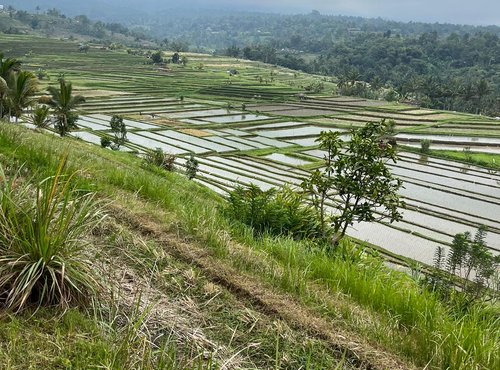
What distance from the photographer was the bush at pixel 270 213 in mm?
6000

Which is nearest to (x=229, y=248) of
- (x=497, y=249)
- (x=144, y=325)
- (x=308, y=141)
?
(x=144, y=325)

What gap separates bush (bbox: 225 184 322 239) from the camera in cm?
600

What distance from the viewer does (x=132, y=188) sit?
17.8 ft

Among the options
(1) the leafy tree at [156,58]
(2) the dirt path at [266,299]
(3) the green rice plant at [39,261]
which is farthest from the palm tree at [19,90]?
(1) the leafy tree at [156,58]

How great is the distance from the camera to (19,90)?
2097 centimetres

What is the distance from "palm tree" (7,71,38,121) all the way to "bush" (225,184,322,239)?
17773 millimetres

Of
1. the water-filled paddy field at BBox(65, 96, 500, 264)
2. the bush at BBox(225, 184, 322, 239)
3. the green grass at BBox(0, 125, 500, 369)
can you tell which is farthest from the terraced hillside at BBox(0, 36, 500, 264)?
the green grass at BBox(0, 125, 500, 369)

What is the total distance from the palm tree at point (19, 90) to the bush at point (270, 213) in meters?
17.8

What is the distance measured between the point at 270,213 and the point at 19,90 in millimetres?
18733

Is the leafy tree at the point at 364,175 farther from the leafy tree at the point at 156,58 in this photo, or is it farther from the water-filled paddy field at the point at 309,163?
the leafy tree at the point at 156,58

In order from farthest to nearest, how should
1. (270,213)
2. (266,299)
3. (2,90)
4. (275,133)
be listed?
(275,133), (2,90), (270,213), (266,299)

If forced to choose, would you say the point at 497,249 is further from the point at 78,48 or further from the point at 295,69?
the point at 295,69

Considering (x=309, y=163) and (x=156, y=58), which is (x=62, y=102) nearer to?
(x=309, y=163)

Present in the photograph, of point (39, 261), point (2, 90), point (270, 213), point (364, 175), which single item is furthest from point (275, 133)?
point (39, 261)
